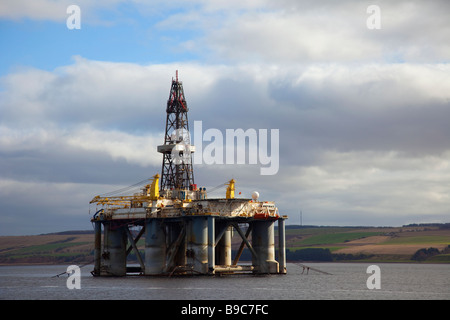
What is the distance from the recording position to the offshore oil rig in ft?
279

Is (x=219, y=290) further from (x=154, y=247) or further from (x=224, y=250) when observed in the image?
(x=224, y=250)

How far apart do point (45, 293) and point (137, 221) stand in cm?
1835

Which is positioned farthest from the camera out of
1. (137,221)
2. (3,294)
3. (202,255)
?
(137,221)

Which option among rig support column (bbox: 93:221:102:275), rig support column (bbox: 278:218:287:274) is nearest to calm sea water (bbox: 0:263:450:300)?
rig support column (bbox: 278:218:287:274)

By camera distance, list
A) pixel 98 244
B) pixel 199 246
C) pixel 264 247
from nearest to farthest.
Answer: pixel 199 246 → pixel 264 247 → pixel 98 244

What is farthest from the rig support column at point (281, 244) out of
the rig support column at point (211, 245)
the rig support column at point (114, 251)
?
the rig support column at point (114, 251)

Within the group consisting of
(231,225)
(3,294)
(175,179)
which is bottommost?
(3,294)

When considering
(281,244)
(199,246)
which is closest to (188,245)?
(199,246)

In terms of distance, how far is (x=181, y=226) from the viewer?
9319cm

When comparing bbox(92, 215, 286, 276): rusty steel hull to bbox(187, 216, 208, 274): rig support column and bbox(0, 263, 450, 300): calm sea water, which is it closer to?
bbox(187, 216, 208, 274): rig support column
